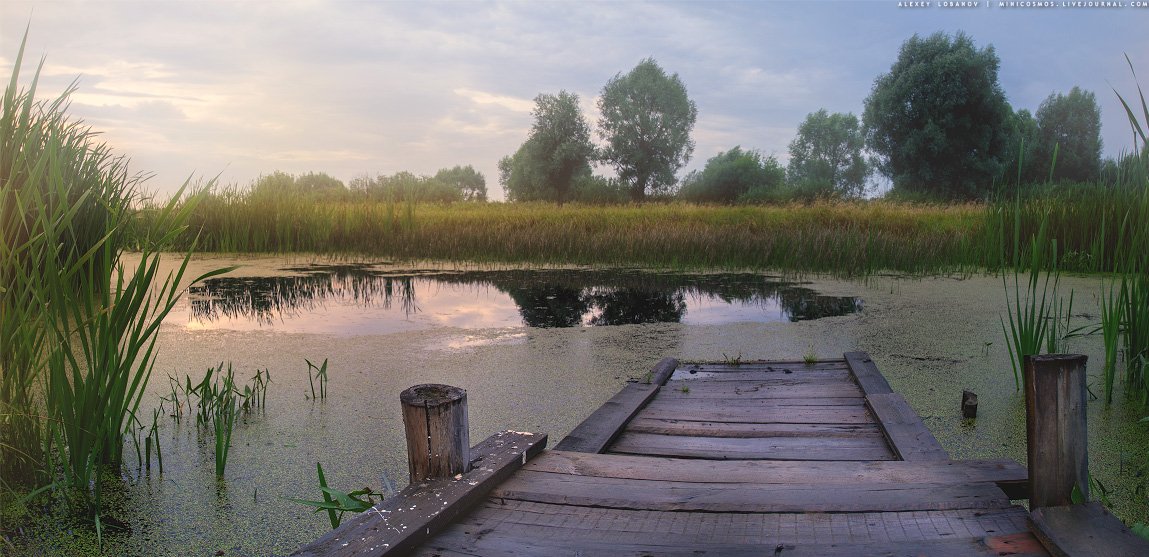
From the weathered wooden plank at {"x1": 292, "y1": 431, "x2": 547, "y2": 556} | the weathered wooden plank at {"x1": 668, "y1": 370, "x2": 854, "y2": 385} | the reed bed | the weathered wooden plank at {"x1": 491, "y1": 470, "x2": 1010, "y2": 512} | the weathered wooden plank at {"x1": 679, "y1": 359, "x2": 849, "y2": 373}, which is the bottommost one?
the weathered wooden plank at {"x1": 668, "y1": 370, "x2": 854, "y2": 385}

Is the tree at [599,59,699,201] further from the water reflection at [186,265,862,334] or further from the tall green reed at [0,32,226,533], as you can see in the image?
the tall green reed at [0,32,226,533]

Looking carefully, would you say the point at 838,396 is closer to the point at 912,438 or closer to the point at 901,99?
the point at 912,438

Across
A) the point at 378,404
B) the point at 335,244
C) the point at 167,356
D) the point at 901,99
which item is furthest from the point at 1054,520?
the point at 901,99

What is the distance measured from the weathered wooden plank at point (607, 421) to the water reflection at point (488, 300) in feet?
6.10

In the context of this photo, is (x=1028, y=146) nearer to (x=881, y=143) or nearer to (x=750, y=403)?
(x=881, y=143)

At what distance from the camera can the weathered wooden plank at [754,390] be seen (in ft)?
9.50

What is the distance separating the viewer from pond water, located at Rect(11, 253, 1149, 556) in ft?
6.61

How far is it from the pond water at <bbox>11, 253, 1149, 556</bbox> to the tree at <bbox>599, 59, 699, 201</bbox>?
23.0 meters

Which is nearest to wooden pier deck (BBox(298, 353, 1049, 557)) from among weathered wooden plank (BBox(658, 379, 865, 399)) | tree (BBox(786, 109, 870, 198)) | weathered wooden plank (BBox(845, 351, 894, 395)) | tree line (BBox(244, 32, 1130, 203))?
weathered wooden plank (BBox(845, 351, 894, 395))

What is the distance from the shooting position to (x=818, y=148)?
38500 millimetres

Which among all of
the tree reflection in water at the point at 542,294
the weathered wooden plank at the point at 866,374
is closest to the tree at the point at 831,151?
the tree reflection in water at the point at 542,294

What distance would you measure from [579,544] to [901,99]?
26842mm

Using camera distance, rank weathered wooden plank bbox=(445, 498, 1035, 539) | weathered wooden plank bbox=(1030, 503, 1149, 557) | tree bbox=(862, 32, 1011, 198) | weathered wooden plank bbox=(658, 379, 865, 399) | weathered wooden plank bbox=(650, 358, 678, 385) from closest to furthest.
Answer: weathered wooden plank bbox=(1030, 503, 1149, 557), weathered wooden plank bbox=(445, 498, 1035, 539), weathered wooden plank bbox=(658, 379, 865, 399), weathered wooden plank bbox=(650, 358, 678, 385), tree bbox=(862, 32, 1011, 198)

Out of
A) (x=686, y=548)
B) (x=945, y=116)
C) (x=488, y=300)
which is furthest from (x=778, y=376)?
(x=945, y=116)
